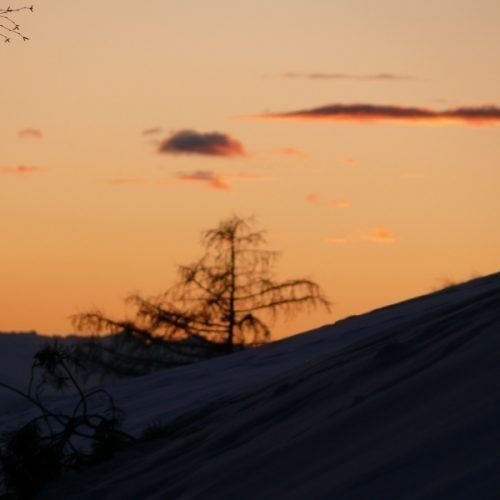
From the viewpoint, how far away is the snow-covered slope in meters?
5.26

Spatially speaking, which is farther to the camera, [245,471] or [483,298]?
[483,298]

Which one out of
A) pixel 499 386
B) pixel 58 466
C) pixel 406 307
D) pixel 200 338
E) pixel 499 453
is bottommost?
pixel 499 453

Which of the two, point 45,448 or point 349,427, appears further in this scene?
point 45,448

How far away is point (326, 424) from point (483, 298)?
2127mm

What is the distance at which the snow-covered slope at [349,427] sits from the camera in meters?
5.26

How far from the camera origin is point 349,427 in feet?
20.8

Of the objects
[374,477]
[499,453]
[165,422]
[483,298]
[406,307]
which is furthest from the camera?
[406,307]

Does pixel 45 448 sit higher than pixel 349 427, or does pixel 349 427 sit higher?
pixel 45 448

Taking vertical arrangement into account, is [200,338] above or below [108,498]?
above

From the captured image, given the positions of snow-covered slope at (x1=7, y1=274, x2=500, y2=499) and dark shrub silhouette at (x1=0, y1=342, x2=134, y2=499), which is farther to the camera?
dark shrub silhouette at (x1=0, y1=342, x2=134, y2=499)

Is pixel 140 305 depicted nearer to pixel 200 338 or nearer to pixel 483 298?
pixel 200 338

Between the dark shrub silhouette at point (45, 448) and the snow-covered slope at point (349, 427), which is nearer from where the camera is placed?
the snow-covered slope at point (349, 427)

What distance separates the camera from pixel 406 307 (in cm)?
1130

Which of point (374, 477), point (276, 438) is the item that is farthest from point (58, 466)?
point (374, 477)
